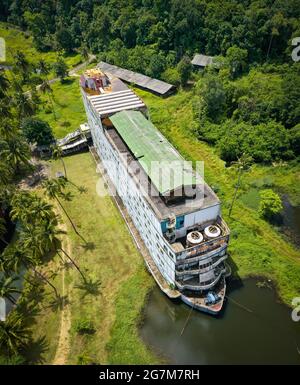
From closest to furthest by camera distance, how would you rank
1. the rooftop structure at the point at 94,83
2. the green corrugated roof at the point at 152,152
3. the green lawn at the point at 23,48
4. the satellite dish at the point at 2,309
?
the green corrugated roof at the point at 152,152 → the satellite dish at the point at 2,309 → the rooftop structure at the point at 94,83 → the green lawn at the point at 23,48

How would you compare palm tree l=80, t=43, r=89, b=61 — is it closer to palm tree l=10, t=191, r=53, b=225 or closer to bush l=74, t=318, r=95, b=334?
palm tree l=10, t=191, r=53, b=225

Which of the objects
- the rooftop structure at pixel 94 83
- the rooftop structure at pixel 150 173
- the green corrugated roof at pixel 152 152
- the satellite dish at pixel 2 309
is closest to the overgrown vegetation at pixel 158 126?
the satellite dish at pixel 2 309

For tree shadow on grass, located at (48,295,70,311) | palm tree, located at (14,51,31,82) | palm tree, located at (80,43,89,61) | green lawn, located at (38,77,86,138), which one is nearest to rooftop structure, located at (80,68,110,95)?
green lawn, located at (38,77,86,138)

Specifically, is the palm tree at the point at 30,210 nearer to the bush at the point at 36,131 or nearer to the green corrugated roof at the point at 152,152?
the green corrugated roof at the point at 152,152

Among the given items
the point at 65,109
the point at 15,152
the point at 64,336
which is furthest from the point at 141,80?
the point at 64,336

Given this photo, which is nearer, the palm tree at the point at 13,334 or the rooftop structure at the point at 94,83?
the palm tree at the point at 13,334

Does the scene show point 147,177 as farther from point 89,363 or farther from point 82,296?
point 89,363
